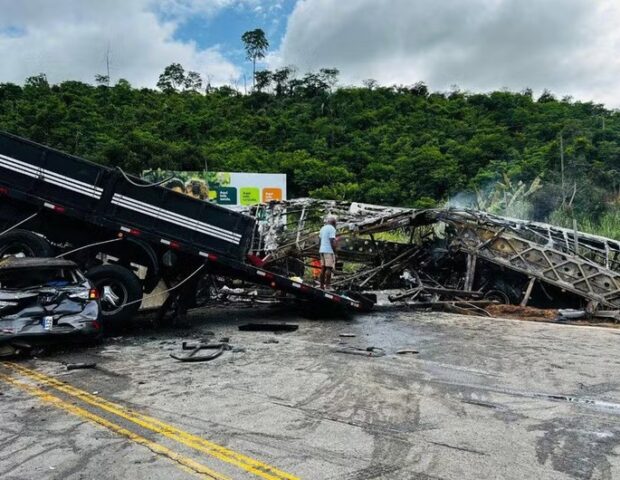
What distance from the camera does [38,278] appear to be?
27.1 ft

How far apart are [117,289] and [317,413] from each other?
5.66m

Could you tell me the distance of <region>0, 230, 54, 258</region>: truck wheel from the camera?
9.23 metres

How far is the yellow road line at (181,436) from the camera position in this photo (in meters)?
3.85

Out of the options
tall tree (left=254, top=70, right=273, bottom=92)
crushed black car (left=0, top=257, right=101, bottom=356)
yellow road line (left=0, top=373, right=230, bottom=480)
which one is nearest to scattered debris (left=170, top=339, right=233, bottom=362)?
crushed black car (left=0, top=257, right=101, bottom=356)

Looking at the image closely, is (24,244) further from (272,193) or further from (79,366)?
(272,193)

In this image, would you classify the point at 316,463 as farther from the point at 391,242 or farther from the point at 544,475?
the point at 391,242

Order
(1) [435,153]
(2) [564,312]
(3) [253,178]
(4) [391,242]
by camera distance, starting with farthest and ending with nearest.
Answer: (1) [435,153] < (3) [253,178] < (4) [391,242] < (2) [564,312]

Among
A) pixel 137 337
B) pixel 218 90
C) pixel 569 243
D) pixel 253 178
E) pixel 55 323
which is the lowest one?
pixel 137 337

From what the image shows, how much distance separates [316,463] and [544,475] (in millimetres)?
1584

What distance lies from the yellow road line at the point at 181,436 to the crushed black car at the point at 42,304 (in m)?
1.25

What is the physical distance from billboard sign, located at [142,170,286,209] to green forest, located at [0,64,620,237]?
701 centimetres

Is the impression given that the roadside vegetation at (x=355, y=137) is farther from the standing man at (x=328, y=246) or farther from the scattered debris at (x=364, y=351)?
the scattered debris at (x=364, y=351)

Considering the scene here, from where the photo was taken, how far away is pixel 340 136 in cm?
5606

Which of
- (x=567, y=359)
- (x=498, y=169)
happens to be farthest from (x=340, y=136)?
(x=567, y=359)
